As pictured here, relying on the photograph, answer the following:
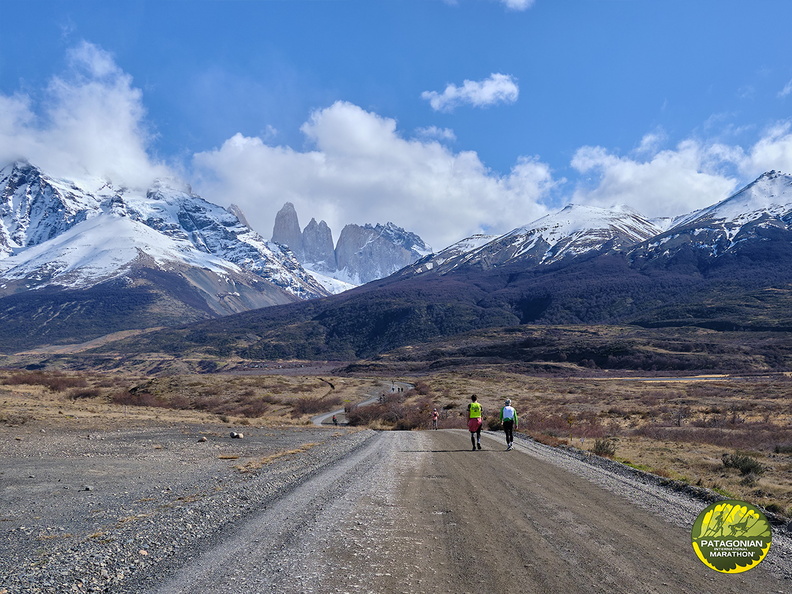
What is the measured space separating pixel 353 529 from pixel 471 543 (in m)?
1.97

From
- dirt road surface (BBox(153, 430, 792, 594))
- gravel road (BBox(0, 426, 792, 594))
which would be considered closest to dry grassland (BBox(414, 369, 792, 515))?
gravel road (BBox(0, 426, 792, 594))

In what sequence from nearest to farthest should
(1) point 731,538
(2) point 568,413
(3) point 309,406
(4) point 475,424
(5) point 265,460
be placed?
(1) point 731,538 < (5) point 265,460 < (4) point 475,424 < (2) point 568,413 < (3) point 309,406

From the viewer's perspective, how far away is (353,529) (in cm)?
845

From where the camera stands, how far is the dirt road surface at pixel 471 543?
630cm

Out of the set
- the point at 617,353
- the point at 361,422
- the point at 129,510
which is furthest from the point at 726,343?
the point at 129,510

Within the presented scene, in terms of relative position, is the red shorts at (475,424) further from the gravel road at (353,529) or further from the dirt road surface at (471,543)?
the dirt road surface at (471,543)

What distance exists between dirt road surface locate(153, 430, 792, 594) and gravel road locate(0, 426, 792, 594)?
1.3 inches

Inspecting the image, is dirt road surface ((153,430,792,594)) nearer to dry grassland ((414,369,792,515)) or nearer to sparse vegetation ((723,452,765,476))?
dry grassland ((414,369,792,515))

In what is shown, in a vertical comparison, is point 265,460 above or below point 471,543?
below

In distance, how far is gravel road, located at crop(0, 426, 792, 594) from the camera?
6402mm

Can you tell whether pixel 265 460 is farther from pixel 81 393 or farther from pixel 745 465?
pixel 81 393

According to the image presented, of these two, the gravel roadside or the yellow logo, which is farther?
the yellow logo

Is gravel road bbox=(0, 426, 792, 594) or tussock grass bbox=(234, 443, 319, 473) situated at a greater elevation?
gravel road bbox=(0, 426, 792, 594)

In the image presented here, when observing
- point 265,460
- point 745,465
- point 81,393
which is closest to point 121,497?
point 265,460
